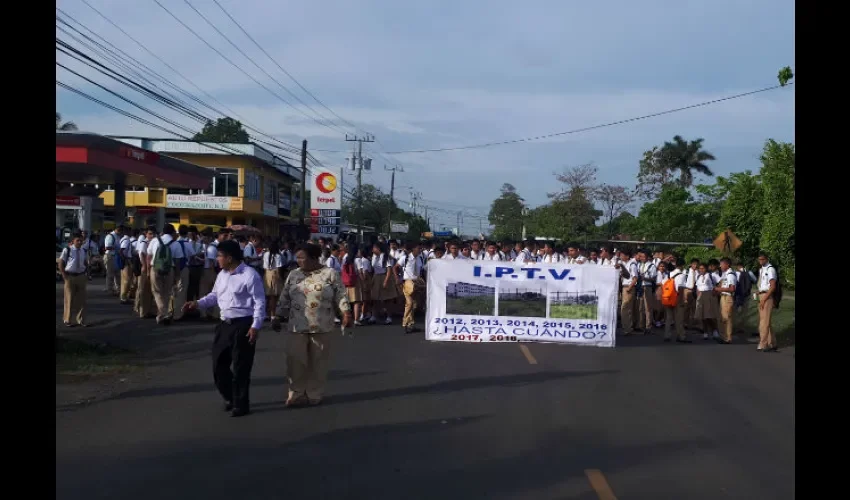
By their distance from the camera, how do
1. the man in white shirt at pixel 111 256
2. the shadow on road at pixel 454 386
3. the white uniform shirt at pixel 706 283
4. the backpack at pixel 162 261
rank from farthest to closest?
the man in white shirt at pixel 111 256
the white uniform shirt at pixel 706 283
the backpack at pixel 162 261
the shadow on road at pixel 454 386

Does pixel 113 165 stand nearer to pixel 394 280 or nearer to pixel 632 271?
pixel 394 280

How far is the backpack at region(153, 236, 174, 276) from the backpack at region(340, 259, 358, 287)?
3.63m

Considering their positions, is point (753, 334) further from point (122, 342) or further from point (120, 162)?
point (120, 162)

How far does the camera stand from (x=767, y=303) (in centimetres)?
1530

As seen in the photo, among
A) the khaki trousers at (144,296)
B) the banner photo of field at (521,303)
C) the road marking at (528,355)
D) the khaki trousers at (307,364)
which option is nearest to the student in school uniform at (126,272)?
the khaki trousers at (144,296)

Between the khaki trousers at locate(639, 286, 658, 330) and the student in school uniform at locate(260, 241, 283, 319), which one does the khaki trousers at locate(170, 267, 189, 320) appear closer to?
the student in school uniform at locate(260, 241, 283, 319)

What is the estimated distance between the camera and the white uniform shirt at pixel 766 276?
15281 millimetres

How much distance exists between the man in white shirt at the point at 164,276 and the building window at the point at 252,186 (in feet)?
118

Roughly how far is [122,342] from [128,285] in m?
6.33

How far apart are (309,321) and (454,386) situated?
2342 mm

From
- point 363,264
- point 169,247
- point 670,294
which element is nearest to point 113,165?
point 169,247

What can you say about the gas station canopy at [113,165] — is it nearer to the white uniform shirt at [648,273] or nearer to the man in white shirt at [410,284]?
the man in white shirt at [410,284]

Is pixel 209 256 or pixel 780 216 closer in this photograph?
pixel 209 256
